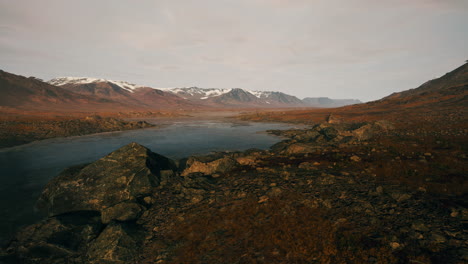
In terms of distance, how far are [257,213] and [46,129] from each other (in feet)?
179

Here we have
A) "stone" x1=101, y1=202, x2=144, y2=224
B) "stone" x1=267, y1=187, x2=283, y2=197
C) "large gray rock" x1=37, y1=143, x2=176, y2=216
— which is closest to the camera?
"stone" x1=101, y1=202, x2=144, y2=224

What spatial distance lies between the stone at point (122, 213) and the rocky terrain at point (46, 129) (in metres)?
37.5

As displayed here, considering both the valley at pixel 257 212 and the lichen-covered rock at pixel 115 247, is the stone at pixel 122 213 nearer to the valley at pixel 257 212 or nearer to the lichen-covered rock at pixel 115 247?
the valley at pixel 257 212

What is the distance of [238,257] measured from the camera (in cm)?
754

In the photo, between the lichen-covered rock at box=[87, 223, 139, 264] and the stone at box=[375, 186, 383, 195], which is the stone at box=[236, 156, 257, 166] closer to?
the stone at box=[375, 186, 383, 195]

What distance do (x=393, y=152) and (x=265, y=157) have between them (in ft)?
36.3

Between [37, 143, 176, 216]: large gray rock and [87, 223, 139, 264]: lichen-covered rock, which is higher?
[37, 143, 176, 216]: large gray rock

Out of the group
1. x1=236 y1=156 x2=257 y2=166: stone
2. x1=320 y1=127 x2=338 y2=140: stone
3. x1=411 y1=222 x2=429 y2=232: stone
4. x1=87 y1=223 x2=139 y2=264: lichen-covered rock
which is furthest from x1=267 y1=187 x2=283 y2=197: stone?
x1=320 y1=127 x2=338 y2=140: stone

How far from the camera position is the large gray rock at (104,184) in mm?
12000

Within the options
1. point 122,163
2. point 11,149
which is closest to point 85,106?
point 11,149

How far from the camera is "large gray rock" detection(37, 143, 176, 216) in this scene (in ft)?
39.4

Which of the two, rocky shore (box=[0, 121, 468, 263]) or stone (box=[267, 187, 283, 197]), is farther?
stone (box=[267, 187, 283, 197])

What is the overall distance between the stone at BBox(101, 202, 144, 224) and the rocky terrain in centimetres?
3749

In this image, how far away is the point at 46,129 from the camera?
147ft
